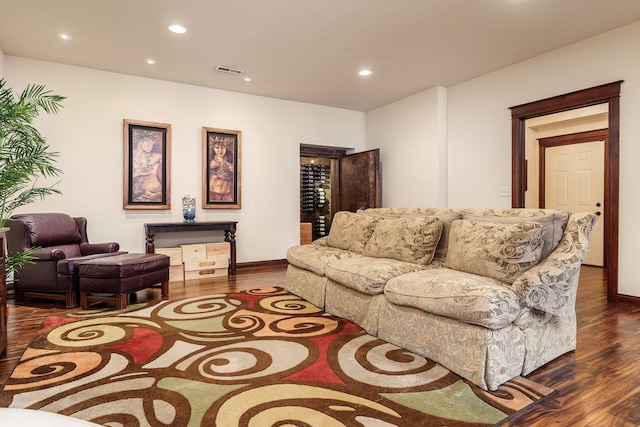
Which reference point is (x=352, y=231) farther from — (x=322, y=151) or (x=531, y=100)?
(x=322, y=151)

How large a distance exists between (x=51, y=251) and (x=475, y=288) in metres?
3.73

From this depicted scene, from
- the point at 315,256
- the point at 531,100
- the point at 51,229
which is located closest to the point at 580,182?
the point at 531,100

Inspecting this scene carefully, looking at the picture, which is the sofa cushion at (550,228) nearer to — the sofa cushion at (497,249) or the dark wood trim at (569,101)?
the sofa cushion at (497,249)

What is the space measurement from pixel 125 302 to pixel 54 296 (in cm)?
77

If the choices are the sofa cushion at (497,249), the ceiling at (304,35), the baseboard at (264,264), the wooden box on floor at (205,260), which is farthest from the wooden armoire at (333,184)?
the sofa cushion at (497,249)

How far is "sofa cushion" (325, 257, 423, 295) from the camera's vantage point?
254 centimetres

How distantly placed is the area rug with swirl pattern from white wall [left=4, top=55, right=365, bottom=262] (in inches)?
84.6

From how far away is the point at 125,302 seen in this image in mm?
3324

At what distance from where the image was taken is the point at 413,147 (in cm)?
568

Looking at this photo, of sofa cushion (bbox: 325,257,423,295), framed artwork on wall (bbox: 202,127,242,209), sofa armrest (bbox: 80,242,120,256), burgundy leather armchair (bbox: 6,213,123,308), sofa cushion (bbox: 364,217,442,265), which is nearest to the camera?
sofa cushion (bbox: 325,257,423,295)

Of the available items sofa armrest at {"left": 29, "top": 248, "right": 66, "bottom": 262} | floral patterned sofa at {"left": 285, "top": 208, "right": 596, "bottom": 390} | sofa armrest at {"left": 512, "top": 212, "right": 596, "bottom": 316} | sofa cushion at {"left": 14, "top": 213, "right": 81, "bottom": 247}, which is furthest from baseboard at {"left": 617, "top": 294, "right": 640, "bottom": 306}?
sofa cushion at {"left": 14, "top": 213, "right": 81, "bottom": 247}

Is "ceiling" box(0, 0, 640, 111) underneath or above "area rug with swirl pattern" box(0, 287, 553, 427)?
above

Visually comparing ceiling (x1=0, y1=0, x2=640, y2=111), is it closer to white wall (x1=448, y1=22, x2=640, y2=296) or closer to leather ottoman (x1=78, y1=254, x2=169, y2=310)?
white wall (x1=448, y1=22, x2=640, y2=296)

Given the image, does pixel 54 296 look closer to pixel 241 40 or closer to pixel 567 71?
pixel 241 40
